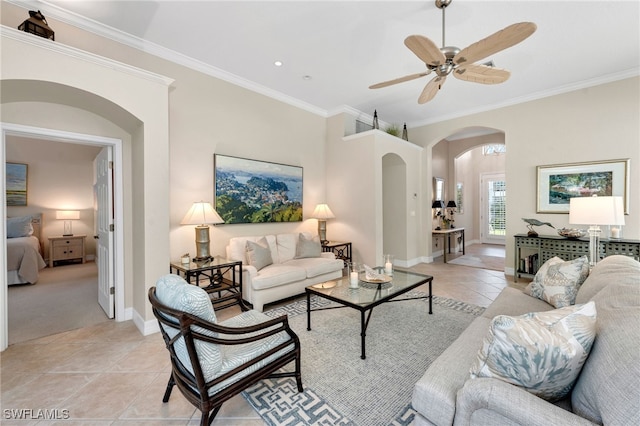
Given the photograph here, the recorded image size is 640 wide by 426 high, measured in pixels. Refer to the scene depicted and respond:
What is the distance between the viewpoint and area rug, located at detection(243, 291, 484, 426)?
5.49ft

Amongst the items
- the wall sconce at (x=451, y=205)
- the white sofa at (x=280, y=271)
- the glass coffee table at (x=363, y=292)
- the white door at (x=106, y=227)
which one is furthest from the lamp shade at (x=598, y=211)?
the white door at (x=106, y=227)

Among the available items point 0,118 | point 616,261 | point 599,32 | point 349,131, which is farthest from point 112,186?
point 599,32

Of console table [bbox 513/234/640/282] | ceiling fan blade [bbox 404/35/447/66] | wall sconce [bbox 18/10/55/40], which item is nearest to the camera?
ceiling fan blade [bbox 404/35/447/66]

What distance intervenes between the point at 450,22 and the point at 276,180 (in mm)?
3081

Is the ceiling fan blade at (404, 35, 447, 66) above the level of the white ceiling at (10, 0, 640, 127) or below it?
below

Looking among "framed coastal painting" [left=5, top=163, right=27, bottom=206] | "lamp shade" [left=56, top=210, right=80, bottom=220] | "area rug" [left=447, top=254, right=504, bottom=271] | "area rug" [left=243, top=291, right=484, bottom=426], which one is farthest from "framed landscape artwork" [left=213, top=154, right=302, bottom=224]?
"framed coastal painting" [left=5, top=163, right=27, bottom=206]

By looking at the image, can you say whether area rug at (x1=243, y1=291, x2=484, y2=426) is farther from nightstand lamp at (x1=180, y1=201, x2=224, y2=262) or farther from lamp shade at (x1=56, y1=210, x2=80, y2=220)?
lamp shade at (x1=56, y1=210, x2=80, y2=220)

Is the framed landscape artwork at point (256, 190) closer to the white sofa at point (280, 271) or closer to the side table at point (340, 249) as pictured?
the white sofa at point (280, 271)

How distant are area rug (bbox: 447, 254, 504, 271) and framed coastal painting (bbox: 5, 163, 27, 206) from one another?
933 cm

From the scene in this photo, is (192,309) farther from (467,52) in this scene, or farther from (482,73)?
(482,73)

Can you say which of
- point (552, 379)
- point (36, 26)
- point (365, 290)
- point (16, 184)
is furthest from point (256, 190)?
point (16, 184)

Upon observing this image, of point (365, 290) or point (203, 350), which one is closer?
point (203, 350)

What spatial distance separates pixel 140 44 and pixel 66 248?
5.24m

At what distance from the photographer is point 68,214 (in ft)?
19.9
